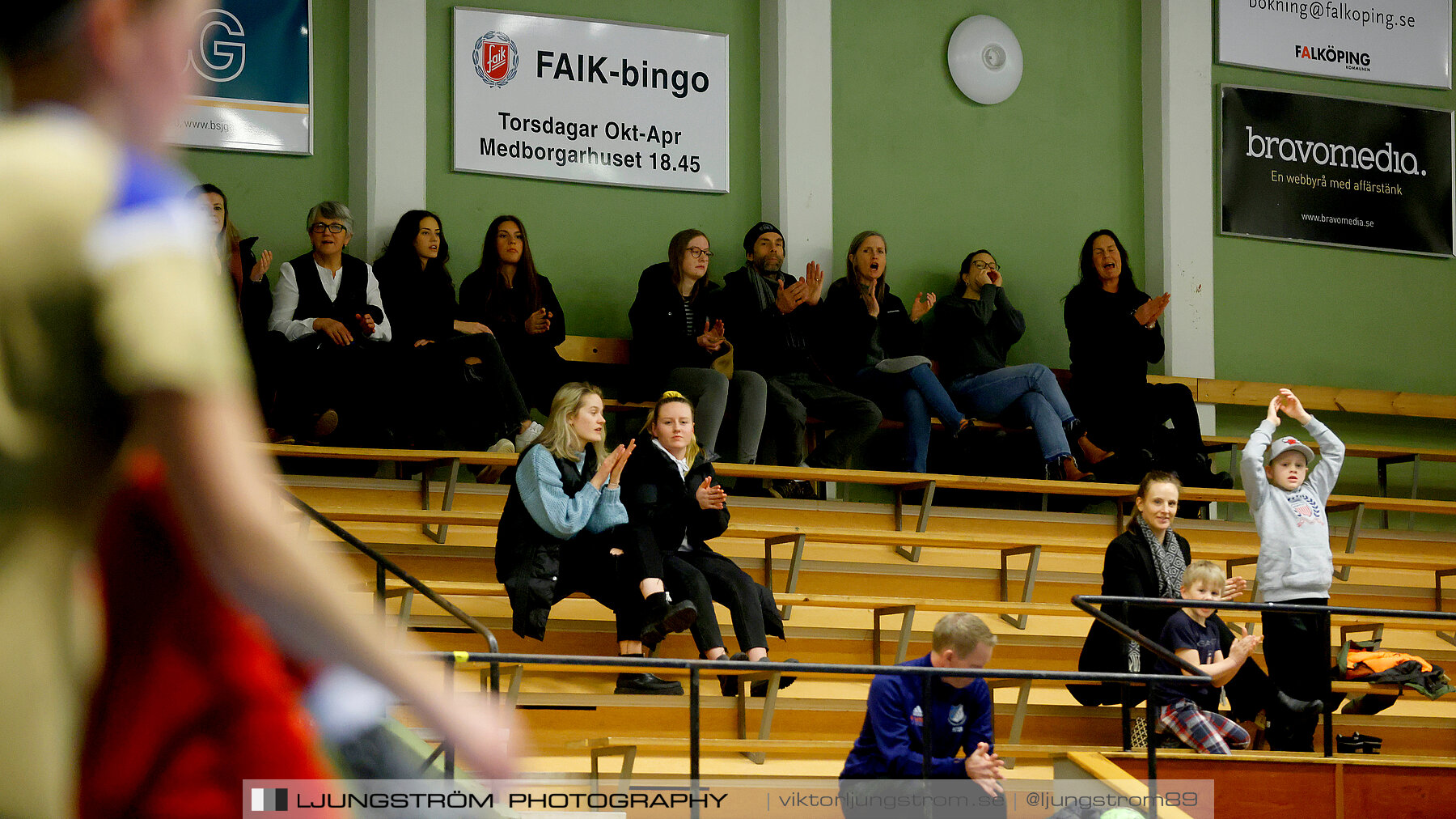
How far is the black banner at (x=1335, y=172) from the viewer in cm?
1016

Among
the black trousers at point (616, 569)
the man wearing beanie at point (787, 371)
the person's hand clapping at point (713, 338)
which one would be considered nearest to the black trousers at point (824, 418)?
the man wearing beanie at point (787, 371)

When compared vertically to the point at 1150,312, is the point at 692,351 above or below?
below

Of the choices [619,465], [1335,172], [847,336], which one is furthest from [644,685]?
[1335,172]

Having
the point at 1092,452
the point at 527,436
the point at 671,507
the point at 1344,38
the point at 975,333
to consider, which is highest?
the point at 1344,38

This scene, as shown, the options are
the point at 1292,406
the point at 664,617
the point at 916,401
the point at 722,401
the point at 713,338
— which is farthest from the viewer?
the point at 916,401

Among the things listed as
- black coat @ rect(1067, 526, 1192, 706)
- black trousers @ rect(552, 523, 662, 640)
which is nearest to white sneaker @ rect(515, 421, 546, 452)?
black trousers @ rect(552, 523, 662, 640)

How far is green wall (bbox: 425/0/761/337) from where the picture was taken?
8.83 metres

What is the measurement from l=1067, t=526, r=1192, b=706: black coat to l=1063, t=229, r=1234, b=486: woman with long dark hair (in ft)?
7.86

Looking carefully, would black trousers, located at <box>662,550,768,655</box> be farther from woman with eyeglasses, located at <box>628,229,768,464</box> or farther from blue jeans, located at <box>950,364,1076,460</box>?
blue jeans, located at <box>950,364,1076,460</box>

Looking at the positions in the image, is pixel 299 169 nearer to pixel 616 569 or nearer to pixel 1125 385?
pixel 616 569

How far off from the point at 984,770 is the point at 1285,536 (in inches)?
97.2

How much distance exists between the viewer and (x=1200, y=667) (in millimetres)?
5355

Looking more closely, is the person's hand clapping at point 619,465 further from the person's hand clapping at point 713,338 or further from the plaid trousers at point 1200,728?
the plaid trousers at point 1200,728

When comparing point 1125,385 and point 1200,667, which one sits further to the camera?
point 1125,385
